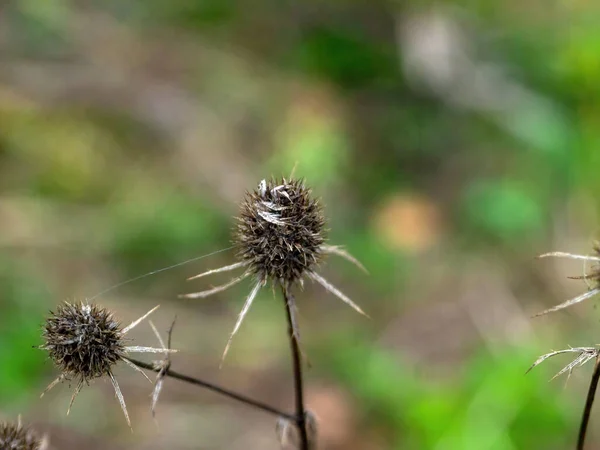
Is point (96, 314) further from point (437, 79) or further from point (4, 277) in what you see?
point (437, 79)

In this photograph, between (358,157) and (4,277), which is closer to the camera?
(4,277)

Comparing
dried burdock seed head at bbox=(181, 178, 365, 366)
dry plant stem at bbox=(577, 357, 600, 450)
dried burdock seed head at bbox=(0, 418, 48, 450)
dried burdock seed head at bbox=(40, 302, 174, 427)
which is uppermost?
dried burdock seed head at bbox=(181, 178, 365, 366)

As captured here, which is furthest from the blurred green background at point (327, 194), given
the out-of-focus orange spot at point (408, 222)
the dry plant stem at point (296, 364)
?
the dry plant stem at point (296, 364)

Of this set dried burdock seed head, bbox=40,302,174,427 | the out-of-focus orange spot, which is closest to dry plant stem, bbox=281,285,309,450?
dried burdock seed head, bbox=40,302,174,427

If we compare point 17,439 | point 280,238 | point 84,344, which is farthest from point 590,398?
point 17,439

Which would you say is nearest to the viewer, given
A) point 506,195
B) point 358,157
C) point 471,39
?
point 506,195

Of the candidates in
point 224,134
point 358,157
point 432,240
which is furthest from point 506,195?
point 224,134

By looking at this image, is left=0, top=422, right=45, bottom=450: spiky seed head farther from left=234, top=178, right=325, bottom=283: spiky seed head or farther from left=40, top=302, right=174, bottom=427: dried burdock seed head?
left=234, top=178, right=325, bottom=283: spiky seed head
